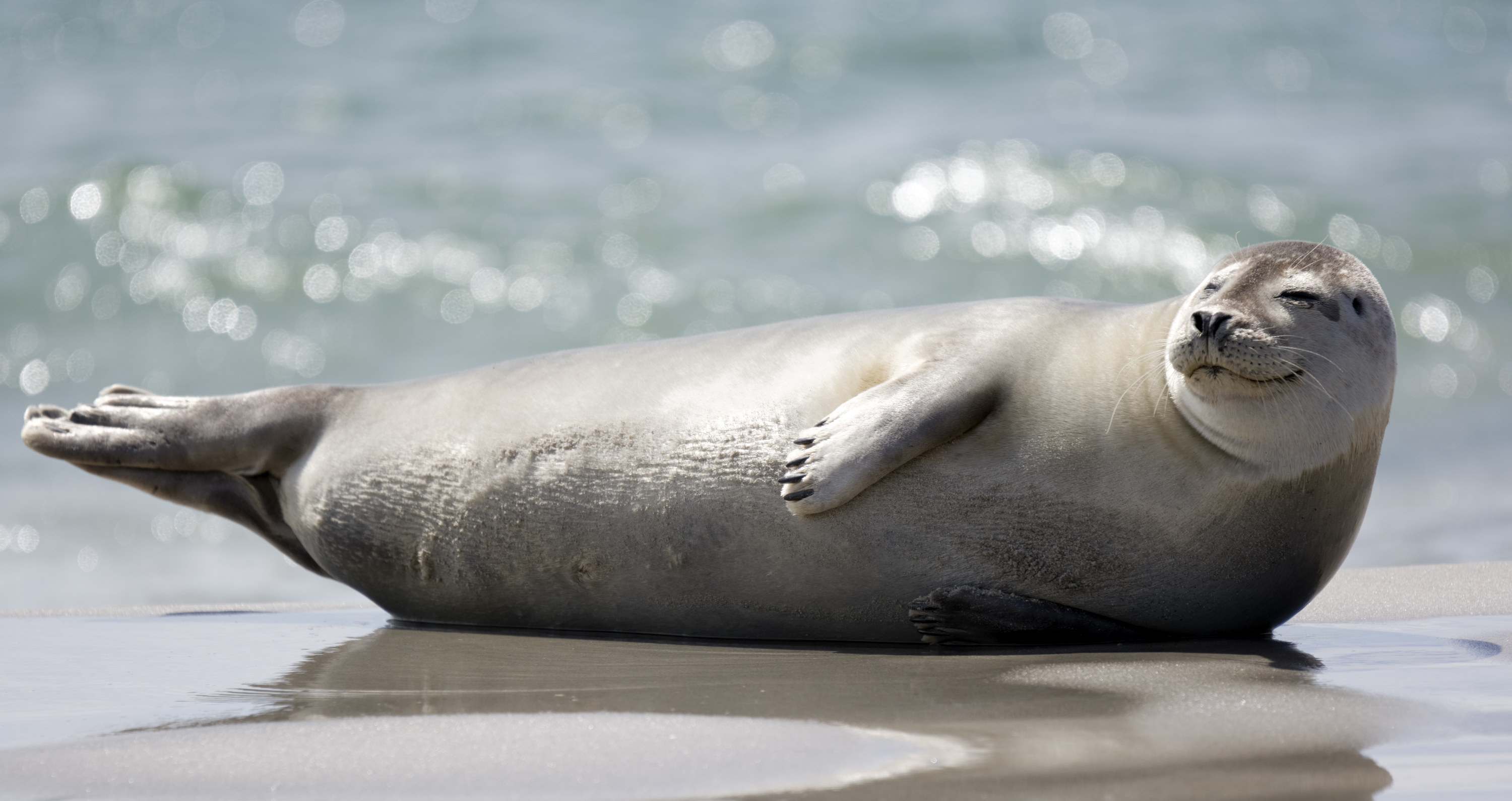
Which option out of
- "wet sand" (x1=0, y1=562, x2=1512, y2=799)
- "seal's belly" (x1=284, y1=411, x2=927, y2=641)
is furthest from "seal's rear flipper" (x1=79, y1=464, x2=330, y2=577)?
"wet sand" (x1=0, y1=562, x2=1512, y2=799)

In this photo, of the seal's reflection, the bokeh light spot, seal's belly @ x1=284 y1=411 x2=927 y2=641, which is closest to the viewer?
the seal's reflection

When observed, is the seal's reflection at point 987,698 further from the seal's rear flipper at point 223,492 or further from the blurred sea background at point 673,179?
the blurred sea background at point 673,179

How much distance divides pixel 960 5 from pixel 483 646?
11.7 m

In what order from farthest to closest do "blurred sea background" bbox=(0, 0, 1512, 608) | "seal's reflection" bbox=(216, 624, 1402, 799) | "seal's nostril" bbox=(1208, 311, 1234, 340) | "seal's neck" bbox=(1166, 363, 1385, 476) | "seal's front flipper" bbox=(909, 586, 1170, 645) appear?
"blurred sea background" bbox=(0, 0, 1512, 608)
"seal's front flipper" bbox=(909, 586, 1170, 645)
"seal's neck" bbox=(1166, 363, 1385, 476)
"seal's nostril" bbox=(1208, 311, 1234, 340)
"seal's reflection" bbox=(216, 624, 1402, 799)

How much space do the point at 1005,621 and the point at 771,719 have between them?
1020 millimetres

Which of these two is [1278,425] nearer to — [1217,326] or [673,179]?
[1217,326]

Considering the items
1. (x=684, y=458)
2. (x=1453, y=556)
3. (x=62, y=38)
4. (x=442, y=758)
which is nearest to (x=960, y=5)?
(x=62, y=38)

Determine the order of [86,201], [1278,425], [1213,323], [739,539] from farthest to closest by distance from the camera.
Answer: [86,201], [739,539], [1278,425], [1213,323]

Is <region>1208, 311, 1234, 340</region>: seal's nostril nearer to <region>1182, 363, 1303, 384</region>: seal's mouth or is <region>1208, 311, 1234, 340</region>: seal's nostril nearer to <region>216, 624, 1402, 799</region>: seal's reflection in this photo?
<region>1182, 363, 1303, 384</region>: seal's mouth

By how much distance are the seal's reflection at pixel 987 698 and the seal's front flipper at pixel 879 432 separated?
0.38 m

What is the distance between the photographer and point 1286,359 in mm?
3244

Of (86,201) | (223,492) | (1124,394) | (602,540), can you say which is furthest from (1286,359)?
(86,201)

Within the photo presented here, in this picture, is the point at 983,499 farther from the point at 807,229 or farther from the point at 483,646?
the point at 807,229

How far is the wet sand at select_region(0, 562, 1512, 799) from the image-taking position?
2188mm
